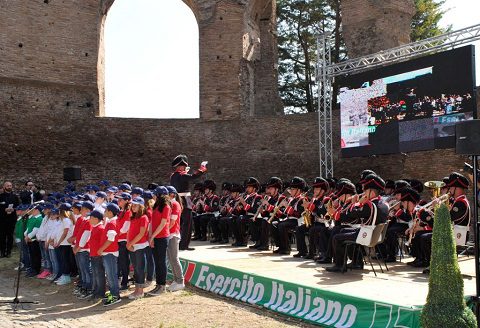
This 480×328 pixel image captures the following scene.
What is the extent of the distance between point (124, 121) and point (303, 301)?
16.5 meters

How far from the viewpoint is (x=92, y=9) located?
21.5 metres

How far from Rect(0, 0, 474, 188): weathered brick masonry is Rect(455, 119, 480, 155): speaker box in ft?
42.5

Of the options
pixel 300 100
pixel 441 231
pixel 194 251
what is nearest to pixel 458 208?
pixel 441 231

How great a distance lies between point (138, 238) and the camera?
28.3ft

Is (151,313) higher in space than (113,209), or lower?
lower

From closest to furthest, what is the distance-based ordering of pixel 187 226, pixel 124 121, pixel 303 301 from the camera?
pixel 303 301 → pixel 187 226 → pixel 124 121

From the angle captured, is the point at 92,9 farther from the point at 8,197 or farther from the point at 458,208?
the point at 458,208

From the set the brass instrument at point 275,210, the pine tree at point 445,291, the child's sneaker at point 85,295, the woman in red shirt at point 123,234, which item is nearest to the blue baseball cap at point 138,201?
the woman in red shirt at point 123,234

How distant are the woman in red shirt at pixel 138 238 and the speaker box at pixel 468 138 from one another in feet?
16.3

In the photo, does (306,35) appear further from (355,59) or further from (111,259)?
(111,259)

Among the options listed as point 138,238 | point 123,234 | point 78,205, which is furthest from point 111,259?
point 78,205

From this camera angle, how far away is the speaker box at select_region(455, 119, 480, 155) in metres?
5.90

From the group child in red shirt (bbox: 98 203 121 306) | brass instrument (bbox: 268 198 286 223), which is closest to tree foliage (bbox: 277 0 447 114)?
brass instrument (bbox: 268 198 286 223)

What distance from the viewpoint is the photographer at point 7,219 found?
14.3 meters
